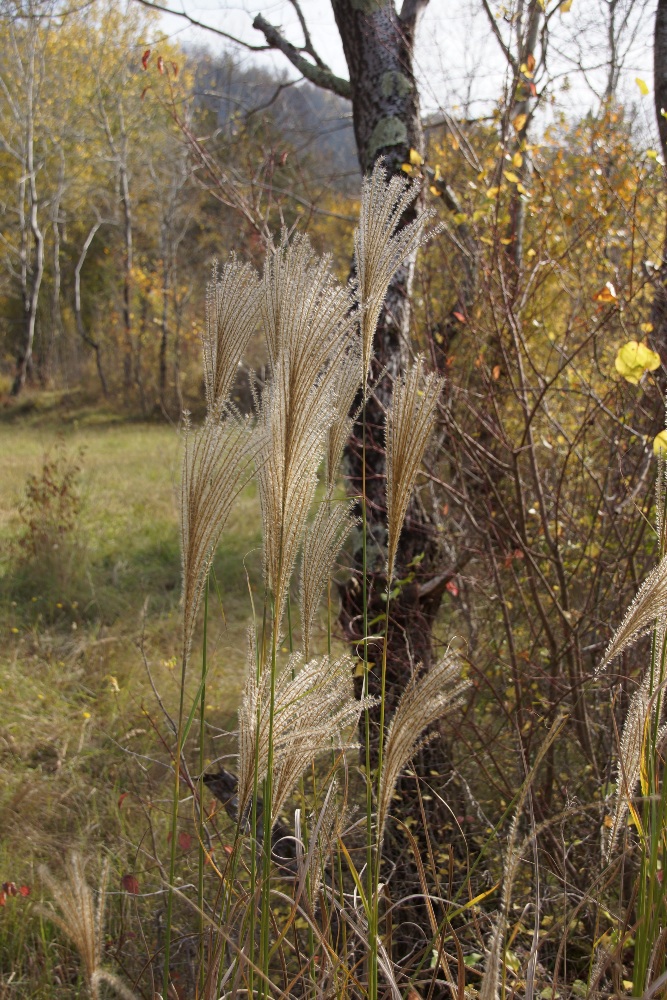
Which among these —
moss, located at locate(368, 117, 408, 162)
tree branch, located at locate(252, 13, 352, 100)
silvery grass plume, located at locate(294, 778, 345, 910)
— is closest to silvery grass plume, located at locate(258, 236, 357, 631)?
silvery grass plume, located at locate(294, 778, 345, 910)

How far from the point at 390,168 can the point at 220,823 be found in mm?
2330

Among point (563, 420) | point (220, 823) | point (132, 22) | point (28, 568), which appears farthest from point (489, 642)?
point (132, 22)

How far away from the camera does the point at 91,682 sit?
3922 millimetres

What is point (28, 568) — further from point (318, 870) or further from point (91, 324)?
point (91, 324)

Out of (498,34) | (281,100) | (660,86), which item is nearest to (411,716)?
(498,34)

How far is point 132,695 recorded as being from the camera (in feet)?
12.1

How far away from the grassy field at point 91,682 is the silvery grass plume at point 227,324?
0.40ft

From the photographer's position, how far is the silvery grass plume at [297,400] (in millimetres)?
827

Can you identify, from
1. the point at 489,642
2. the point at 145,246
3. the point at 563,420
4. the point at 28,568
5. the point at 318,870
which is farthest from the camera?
the point at 145,246

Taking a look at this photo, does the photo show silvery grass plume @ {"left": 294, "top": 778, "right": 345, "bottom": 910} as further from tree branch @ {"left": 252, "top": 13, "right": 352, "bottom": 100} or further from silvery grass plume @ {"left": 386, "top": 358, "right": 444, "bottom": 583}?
tree branch @ {"left": 252, "top": 13, "right": 352, "bottom": 100}

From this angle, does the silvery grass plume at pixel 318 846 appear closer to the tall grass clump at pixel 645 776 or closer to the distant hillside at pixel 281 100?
the tall grass clump at pixel 645 776

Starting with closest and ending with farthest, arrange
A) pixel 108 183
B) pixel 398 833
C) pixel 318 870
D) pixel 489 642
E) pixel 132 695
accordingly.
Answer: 1. pixel 318 870
2. pixel 398 833
3. pixel 489 642
4. pixel 132 695
5. pixel 108 183

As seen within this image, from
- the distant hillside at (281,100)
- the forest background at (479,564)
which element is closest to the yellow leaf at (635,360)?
the forest background at (479,564)

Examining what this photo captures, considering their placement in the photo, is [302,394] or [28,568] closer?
[302,394]
